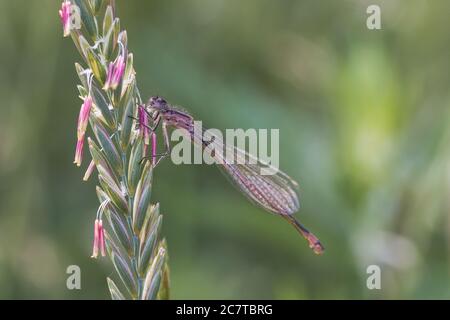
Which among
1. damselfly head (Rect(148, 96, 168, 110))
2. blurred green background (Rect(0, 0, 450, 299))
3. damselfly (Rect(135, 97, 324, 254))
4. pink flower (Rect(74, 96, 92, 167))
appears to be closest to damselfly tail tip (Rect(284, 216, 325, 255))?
damselfly (Rect(135, 97, 324, 254))

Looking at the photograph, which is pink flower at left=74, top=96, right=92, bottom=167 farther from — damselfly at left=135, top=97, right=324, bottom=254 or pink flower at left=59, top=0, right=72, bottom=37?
damselfly at left=135, top=97, right=324, bottom=254

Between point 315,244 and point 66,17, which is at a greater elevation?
point 66,17

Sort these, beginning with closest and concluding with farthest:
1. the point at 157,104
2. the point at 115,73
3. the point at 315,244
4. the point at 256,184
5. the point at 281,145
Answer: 1. the point at 115,73
2. the point at 157,104
3. the point at 315,244
4. the point at 256,184
5. the point at 281,145

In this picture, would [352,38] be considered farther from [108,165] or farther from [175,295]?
[108,165]

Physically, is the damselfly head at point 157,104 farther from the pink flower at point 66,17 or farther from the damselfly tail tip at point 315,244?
the damselfly tail tip at point 315,244

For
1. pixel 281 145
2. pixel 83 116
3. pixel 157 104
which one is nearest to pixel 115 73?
pixel 83 116

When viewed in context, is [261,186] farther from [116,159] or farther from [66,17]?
[66,17]

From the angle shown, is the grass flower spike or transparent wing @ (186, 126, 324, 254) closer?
the grass flower spike
